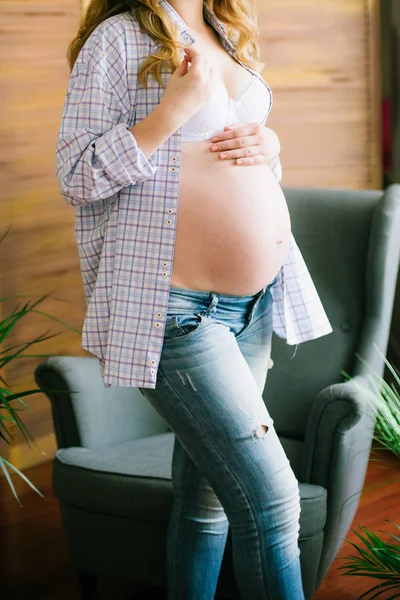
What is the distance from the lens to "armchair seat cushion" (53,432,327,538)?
174cm

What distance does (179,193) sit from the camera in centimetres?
135

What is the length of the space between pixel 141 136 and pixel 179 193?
0.38 feet

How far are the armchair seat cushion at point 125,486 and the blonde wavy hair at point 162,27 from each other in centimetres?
89

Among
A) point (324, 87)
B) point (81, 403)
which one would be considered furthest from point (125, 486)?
point (324, 87)

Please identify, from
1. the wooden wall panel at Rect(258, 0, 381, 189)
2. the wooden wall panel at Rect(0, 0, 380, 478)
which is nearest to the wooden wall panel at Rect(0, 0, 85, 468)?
the wooden wall panel at Rect(0, 0, 380, 478)

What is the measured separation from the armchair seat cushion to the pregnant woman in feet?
1.20

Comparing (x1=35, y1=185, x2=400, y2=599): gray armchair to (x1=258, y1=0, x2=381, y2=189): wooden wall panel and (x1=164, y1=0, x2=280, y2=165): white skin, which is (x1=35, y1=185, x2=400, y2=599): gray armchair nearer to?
(x1=164, y1=0, x2=280, y2=165): white skin

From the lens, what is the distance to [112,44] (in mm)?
1342

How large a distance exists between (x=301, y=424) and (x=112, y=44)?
3.83 ft

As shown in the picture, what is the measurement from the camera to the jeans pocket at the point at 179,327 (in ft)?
4.29

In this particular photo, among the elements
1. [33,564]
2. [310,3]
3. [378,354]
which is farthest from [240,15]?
[33,564]

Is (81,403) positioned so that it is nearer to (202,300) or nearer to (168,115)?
(202,300)

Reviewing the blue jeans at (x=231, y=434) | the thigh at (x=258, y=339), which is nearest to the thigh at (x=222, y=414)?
the blue jeans at (x=231, y=434)

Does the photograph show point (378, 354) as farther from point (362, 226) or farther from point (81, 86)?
point (81, 86)
